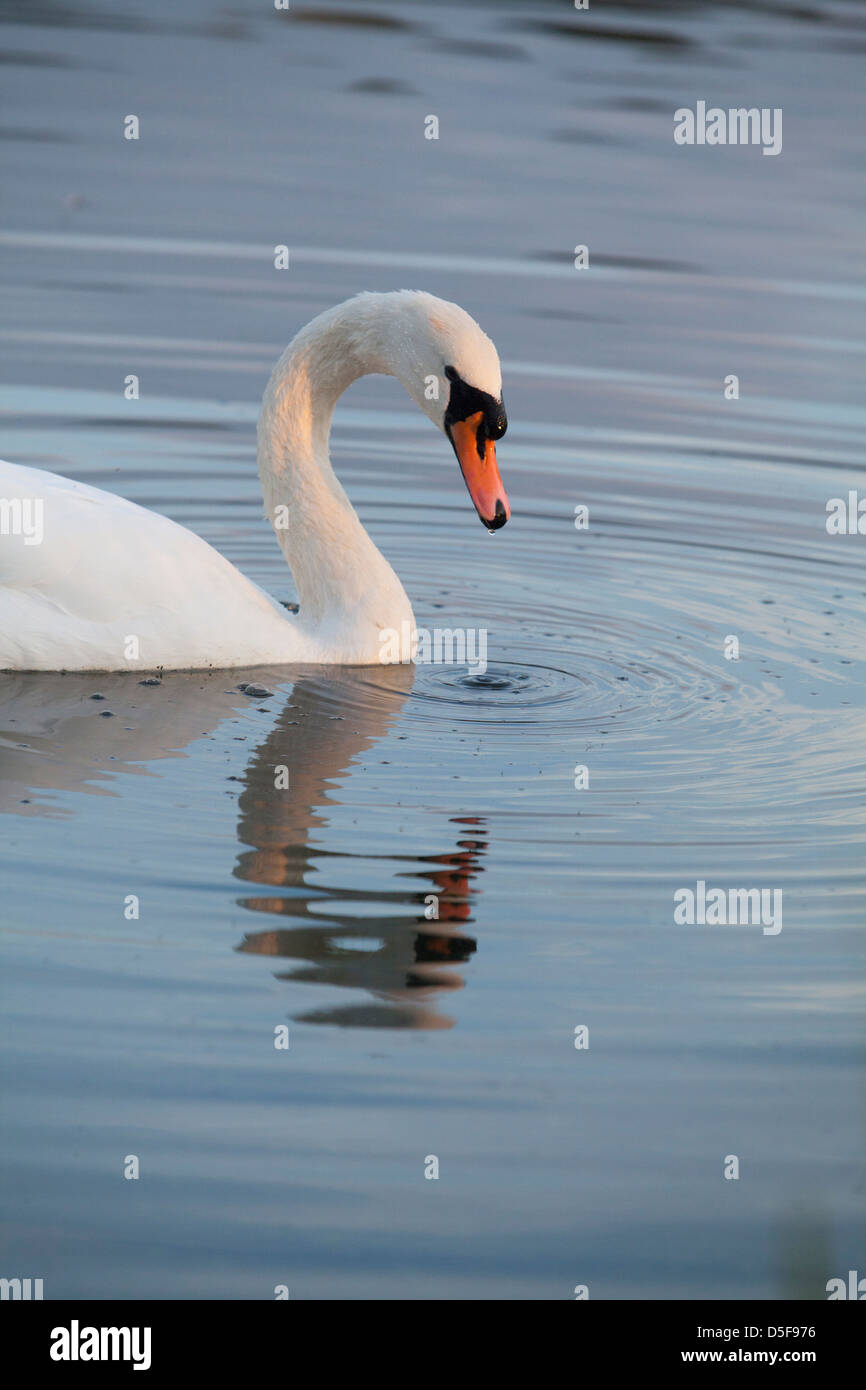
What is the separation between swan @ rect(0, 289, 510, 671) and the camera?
7754 millimetres

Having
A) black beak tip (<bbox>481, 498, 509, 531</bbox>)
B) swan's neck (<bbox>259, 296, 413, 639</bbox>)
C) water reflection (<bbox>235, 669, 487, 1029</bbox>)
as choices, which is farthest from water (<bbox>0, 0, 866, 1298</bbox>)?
black beak tip (<bbox>481, 498, 509, 531</bbox>)

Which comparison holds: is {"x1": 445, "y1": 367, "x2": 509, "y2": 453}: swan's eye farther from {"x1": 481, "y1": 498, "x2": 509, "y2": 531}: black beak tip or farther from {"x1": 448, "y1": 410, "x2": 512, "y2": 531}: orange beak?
{"x1": 481, "y1": 498, "x2": 509, "y2": 531}: black beak tip

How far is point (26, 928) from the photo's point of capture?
577 cm

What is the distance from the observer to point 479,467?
794 centimetres

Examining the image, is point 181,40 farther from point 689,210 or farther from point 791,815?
point 791,815

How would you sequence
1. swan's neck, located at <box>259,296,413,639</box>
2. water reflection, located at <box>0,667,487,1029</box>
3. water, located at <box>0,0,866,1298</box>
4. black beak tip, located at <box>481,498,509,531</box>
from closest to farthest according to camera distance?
water, located at <box>0,0,866,1298</box>, water reflection, located at <box>0,667,487,1029</box>, black beak tip, located at <box>481,498,509,531</box>, swan's neck, located at <box>259,296,413,639</box>

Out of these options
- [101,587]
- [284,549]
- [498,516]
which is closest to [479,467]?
[498,516]

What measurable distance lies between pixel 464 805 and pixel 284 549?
2328mm

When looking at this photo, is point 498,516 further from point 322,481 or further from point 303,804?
point 303,804

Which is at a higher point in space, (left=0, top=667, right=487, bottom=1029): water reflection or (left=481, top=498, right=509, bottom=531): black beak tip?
(left=481, top=498, right=509, bottom=531): black beak tip

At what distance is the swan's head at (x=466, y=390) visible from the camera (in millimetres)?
7875

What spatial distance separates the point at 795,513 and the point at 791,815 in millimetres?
4110

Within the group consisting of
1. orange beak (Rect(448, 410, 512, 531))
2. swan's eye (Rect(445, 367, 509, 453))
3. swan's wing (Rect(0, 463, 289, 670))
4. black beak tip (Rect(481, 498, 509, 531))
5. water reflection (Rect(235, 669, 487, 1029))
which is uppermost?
swan's eye (Rect(445, 367, 509, 453))

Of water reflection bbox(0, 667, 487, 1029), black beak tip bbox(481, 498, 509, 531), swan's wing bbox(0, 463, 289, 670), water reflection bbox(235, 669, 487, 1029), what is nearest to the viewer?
water reflection bbox(235, 669, 487, 1029)
